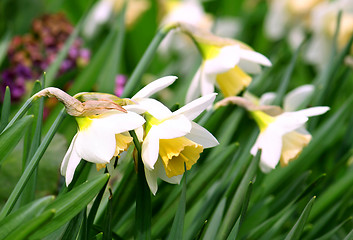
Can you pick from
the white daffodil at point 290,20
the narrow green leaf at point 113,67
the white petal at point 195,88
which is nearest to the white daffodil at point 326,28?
the white daffodil at point 290,20

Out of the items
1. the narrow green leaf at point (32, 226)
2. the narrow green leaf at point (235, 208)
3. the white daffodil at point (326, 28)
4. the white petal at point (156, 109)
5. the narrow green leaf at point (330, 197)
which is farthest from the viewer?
the white daffodil at point (326, 28)

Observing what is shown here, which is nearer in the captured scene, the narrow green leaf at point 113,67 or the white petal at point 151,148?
the white petal at point 151,148

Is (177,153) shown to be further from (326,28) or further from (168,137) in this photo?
(326,28)

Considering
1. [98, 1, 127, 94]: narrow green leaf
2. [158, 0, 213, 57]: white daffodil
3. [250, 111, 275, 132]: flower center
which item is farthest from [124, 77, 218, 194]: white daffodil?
[158, 0, 213, 57]: white daffodil

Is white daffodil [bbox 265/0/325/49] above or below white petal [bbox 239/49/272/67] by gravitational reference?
below

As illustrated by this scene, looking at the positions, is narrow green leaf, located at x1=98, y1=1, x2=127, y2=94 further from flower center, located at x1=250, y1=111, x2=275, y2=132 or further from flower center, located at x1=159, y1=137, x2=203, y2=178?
flower center, located at x1=159, y1=137, x2=203, y2=178

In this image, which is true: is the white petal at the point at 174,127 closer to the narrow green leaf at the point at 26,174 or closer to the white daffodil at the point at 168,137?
the white daffodil at the point at 168,137

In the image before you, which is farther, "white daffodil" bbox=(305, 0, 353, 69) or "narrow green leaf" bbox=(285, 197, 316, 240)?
"white daffodil" bbox=(305, 0, 353, 69)

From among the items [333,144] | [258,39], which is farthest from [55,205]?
[258,39]
